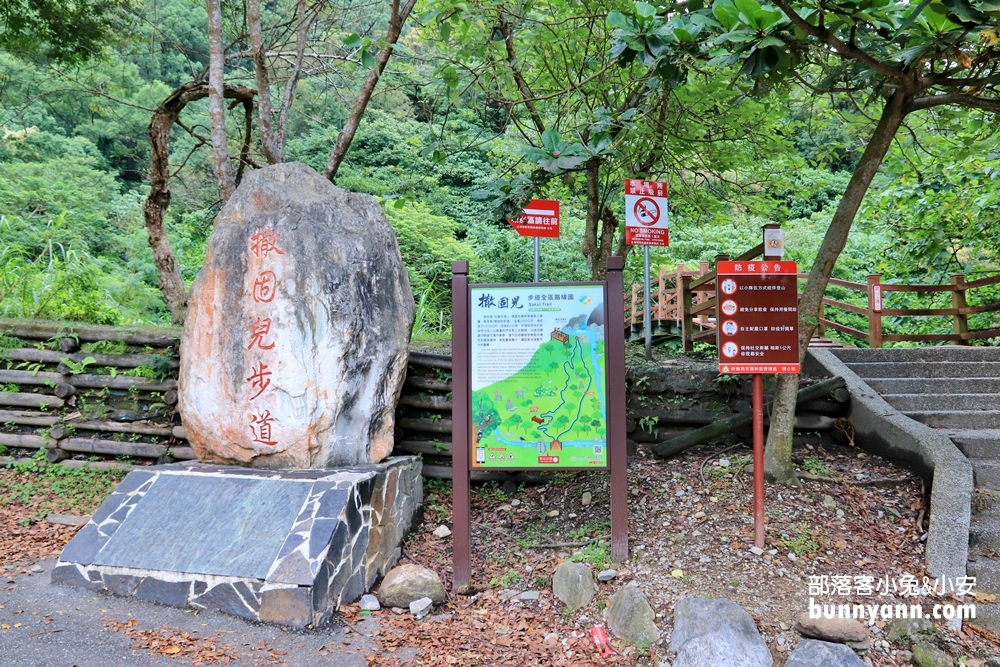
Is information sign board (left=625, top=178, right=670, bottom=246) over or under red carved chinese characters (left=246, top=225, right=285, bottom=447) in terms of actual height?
over

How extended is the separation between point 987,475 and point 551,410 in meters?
3.48

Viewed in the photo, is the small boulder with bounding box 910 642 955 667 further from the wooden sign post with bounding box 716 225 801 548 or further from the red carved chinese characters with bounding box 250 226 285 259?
the red carved chinese characters with bounding box 250 226 285 259

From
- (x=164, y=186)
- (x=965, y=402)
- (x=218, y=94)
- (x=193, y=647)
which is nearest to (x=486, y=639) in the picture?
(x=193, y=647)

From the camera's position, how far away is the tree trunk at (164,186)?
7.42 meters

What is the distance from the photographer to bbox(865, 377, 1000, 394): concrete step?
6.42 m

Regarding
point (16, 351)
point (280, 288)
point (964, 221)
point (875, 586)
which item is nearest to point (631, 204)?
point (280, 288)

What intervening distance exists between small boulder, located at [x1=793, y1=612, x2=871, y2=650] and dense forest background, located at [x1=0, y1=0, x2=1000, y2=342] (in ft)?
11.0

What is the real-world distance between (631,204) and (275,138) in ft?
13.7

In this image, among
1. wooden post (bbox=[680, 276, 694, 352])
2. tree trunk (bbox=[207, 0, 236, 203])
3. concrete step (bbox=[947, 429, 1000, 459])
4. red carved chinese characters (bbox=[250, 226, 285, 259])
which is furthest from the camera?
wooden post (bbox=[680, 276, 694, 352])

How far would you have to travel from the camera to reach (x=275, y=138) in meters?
7.29

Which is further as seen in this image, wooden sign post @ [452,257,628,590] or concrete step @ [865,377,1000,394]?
concrete step @ [865,377,1000,394]

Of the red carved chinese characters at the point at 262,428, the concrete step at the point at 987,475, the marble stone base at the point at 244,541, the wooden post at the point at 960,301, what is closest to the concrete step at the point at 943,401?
the concrete step at the point at 987,475

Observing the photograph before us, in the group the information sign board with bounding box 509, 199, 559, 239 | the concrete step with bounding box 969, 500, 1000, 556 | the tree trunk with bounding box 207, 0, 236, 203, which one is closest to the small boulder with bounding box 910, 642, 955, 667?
the concrete step with bounding box 969, 500, 1000, 556

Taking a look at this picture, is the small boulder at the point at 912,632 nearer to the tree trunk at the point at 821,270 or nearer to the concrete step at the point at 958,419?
the tree trunk at the point at 821,270
